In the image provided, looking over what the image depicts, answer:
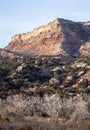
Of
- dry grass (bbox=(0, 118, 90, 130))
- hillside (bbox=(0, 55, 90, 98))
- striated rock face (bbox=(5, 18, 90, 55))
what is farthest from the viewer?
striated rock face (bbox=(5, 18, 90, 55))

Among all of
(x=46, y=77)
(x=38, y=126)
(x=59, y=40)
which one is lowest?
(x=46, y=77)

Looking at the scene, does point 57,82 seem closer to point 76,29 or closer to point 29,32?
point 76,29

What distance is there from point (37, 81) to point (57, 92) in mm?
11924

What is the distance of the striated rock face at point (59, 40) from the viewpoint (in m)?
140

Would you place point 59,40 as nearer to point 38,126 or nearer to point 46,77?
point 46,77

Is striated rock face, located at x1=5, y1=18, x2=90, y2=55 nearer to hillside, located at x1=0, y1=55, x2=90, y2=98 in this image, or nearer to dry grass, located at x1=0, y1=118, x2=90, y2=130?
hillside, located at x1=0, y1=55, x2=90, y2=98

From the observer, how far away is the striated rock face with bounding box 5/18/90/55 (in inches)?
5512

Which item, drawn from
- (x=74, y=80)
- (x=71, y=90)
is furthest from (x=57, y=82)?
(x=71, y=90)

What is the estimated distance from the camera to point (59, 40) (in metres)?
144

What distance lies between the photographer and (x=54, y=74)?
9150 cm

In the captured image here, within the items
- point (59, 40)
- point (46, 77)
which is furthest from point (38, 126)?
point (59, 40)

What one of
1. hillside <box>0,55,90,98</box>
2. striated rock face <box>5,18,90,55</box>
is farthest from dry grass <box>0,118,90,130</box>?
striated rock face <box>5,18,90,55</box>

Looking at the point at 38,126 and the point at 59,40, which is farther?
the point at 59,40

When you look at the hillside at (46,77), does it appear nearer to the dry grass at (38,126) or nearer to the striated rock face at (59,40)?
the striated rock face at (59,40)
